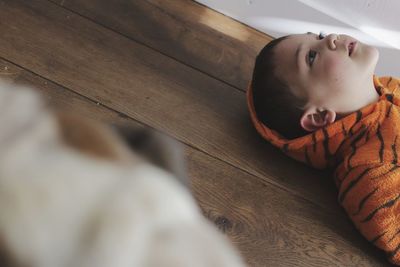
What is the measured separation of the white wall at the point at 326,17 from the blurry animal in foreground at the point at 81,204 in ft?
2.91

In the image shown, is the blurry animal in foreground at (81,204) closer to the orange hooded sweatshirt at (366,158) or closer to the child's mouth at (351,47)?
the orange hooded sweatshirt at (366,158)

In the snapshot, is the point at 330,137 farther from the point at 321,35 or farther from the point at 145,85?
the point at 145,85

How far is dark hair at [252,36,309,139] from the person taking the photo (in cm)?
106

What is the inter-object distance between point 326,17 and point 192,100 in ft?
1.29

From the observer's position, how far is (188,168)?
38.0 inches

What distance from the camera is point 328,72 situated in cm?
106

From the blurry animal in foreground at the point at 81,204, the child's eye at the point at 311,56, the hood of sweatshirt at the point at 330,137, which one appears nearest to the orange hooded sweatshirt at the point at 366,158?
the hood of sweatshirt at the point at 330,137

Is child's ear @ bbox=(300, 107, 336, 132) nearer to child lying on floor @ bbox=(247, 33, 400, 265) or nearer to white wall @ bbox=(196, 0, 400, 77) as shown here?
child lying on floor @ bbox=(247, 33, 400, 265)

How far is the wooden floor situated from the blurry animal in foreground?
537 mm

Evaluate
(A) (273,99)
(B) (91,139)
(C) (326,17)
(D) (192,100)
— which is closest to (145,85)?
(D) (192,100)

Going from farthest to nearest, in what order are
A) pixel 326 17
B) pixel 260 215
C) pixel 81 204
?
1. pixel 326 17
2. pixel 260 215
3. pixel 81 204

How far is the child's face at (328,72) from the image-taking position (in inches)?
41.8

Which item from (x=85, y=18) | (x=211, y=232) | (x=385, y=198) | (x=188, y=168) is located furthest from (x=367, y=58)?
(x=211, y=232)

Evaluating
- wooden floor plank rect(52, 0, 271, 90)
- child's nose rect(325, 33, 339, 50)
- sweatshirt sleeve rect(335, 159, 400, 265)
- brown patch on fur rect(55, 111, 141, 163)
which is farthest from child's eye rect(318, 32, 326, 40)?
brown patch on fur rect(55, 111, 141, 163)
